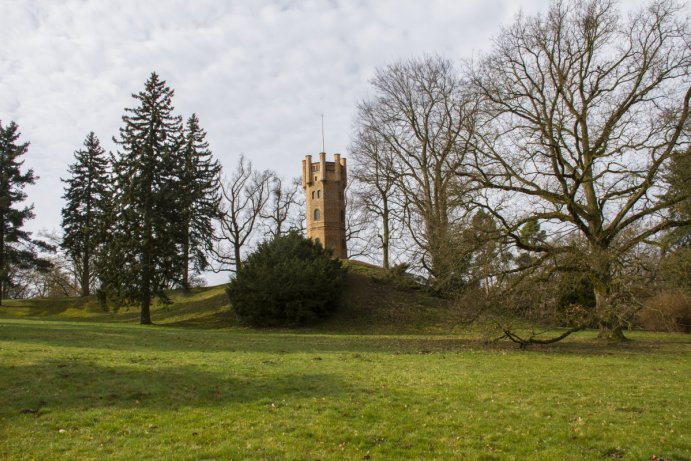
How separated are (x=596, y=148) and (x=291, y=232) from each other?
2086 cm

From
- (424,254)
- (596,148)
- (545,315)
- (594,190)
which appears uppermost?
(596,148)

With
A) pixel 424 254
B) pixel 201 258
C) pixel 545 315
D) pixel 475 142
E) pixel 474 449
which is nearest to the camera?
pixel 474 449

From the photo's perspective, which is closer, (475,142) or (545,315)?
(545,315)

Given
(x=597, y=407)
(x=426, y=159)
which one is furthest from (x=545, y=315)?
(x=426, y=159)

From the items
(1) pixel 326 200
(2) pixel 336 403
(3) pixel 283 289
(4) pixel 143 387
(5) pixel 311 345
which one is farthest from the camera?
(1) pixel 326 200

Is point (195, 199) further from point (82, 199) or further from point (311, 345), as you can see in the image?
point (311, 345)

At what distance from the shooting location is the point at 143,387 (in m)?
9.97

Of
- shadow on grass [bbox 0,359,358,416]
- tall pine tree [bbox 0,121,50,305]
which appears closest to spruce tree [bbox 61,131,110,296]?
tall pine tree [bbox 0,121,50,305]

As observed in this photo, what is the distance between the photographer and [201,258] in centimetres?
3866

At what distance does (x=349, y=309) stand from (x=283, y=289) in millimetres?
5193

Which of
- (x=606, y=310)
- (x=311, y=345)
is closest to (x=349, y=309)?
(x=311, y=345)

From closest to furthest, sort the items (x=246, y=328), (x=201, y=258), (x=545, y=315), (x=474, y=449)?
(x=474, y=449) < (x=545, y=315) < (x=246, y=328) < (x=201, y=258)

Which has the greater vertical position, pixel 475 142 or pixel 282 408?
pixel 475 142

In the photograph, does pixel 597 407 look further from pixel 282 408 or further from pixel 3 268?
pixel 3 268
